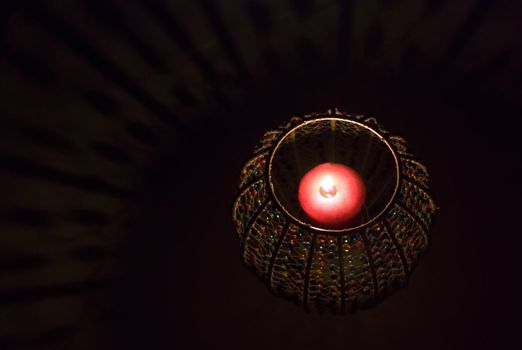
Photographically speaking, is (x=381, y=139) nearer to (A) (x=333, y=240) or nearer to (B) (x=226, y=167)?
(A) (x=333, y=240)

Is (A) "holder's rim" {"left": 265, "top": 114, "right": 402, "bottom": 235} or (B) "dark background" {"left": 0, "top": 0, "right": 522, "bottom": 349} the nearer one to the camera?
(A) "holder's rim" {"left": 265, "top": 114, "right": 402, "bottom": 235}

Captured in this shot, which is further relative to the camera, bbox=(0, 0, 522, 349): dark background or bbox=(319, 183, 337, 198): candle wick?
bbox=(0, 0, 522, 349): dark background

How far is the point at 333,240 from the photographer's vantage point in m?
0.83

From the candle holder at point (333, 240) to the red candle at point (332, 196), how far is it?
27 mm

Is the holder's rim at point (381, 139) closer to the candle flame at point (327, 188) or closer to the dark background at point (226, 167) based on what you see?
the candle flame at point (327, 188)

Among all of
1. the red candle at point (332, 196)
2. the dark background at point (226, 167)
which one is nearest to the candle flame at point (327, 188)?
the red candle at point (332, 196)

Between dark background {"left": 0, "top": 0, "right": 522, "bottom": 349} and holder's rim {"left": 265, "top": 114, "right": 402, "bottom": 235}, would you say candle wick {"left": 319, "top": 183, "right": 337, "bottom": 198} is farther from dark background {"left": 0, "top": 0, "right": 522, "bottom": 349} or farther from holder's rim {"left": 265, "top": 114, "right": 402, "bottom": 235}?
dark background {"left": 0, "top": 0, "right": 522, "bottom": 349}

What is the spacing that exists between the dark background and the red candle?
0.28 metres

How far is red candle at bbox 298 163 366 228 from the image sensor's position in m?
0.80

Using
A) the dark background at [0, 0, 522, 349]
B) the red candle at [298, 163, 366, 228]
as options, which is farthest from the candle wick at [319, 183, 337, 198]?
the dark background at [0, 0, 522, 349]

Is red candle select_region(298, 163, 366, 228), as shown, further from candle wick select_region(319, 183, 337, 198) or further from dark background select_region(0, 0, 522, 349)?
dark background select_region(0, 0, 522, 349)

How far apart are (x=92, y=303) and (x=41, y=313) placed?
12cm

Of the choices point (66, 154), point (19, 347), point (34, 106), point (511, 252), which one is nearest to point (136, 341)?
point (19, 347)

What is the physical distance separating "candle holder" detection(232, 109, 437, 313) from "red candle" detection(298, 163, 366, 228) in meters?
0.03
